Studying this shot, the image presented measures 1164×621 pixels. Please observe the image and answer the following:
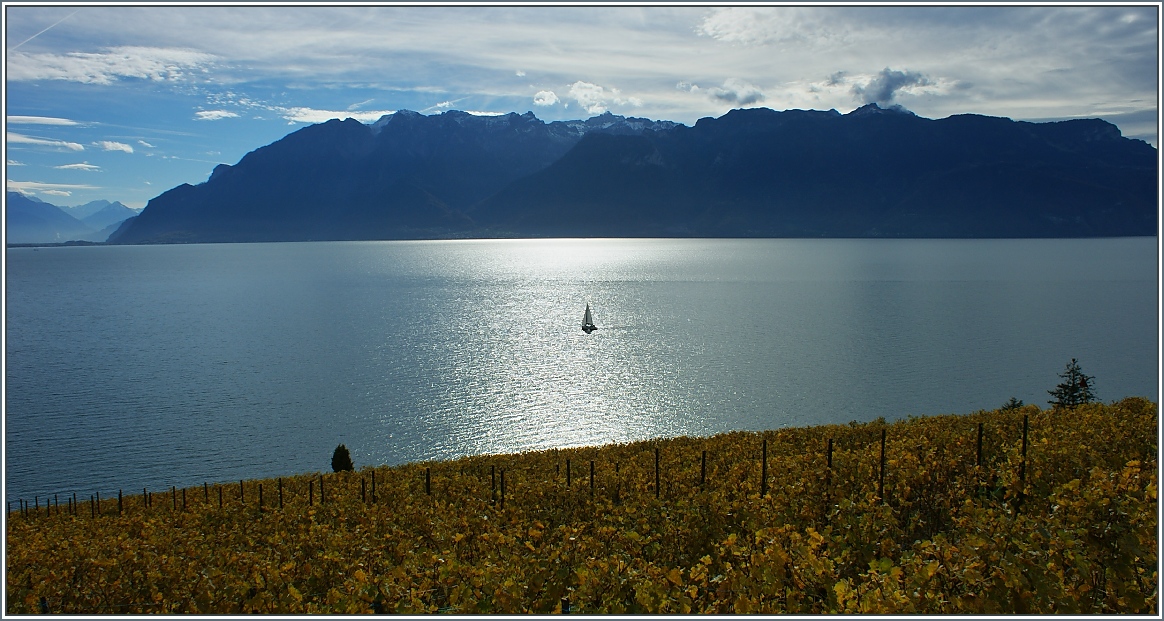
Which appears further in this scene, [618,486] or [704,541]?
[618,486]

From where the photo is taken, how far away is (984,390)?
251 ft

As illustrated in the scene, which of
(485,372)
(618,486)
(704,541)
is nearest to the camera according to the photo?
(704,541)

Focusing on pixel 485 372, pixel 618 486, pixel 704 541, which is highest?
pixel 704 541

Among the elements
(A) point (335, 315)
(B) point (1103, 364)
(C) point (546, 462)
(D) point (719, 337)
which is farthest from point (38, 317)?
(B) point (1103, 364)

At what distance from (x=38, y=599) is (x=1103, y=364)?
102 metres

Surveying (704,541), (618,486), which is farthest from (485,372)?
(704,541)

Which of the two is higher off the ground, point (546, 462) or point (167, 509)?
point (546, 462)

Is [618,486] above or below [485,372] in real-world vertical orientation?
above

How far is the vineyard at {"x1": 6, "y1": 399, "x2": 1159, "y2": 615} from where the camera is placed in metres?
9.83

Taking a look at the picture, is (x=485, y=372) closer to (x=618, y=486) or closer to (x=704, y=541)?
(x=618, y=486)

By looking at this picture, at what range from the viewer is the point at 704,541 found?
14836 millimetres

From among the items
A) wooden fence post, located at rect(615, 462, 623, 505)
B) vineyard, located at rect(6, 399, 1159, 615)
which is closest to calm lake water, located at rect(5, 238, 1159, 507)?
vineyard, located at rect(6, 399, 1159, 615)

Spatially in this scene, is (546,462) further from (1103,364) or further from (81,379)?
(1103,364)

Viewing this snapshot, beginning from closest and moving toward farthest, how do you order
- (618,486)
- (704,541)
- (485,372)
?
(704,541)
(618,486)
(485,372)
